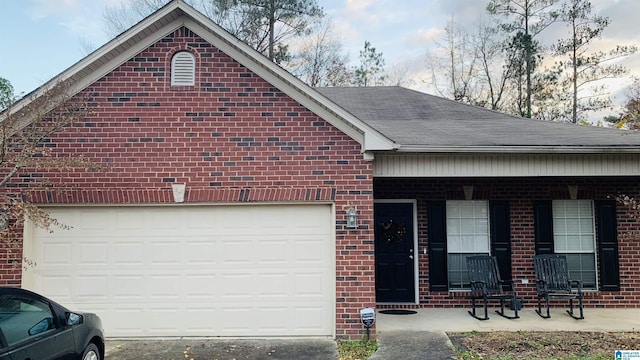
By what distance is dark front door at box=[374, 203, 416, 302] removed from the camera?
947 cm

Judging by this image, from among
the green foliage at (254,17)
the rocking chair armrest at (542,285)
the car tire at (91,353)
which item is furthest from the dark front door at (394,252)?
the green foliage at (254,17)

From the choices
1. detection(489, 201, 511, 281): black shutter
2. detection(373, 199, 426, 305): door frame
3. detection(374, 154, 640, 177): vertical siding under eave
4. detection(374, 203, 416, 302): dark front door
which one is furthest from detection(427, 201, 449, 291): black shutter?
detection(374, 154, 640, 177): vertical siding under eave

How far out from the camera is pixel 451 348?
6691 millimetres

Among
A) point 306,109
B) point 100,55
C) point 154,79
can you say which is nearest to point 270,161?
point 306,109

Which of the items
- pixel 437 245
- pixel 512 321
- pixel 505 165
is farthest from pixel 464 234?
pixel 505 165

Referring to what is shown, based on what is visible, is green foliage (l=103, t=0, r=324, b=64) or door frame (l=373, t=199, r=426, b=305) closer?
door frame (l=373, t=199, r=426, b=305)

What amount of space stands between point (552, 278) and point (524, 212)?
1.33 metres

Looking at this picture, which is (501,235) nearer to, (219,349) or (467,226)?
(467,226)

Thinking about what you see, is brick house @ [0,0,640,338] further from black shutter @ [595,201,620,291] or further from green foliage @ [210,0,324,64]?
green foliage @ [210,0,324,64]

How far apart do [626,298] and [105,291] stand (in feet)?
30.7

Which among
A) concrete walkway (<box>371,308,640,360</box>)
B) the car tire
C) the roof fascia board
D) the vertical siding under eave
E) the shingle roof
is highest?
the shingle roof

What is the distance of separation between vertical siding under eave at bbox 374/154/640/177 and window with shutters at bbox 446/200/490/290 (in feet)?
5.76

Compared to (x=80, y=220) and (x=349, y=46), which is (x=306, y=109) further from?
(x=349, y=46)

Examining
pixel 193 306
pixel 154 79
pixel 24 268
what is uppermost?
pixel 154 79
